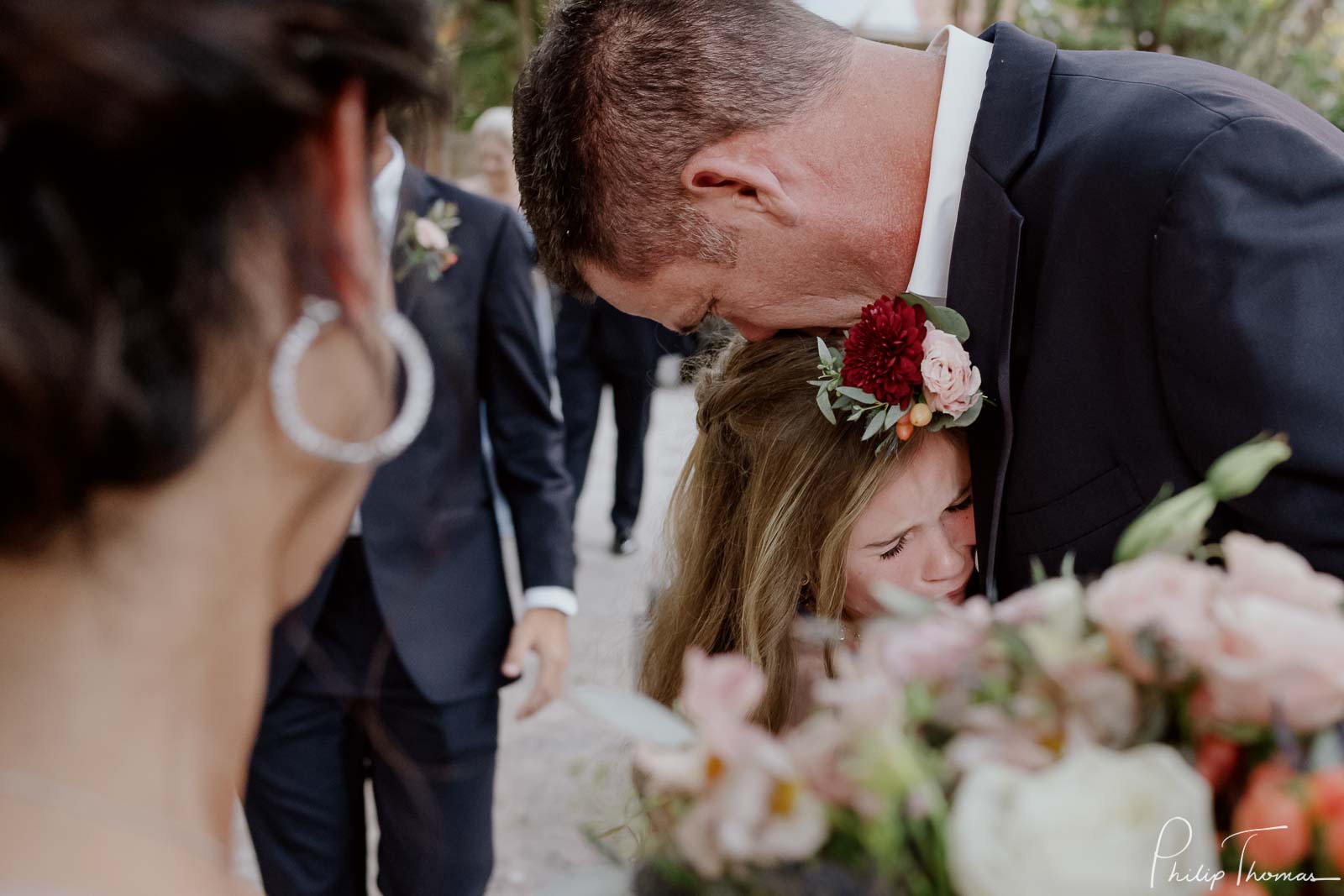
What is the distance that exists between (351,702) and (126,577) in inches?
74.5

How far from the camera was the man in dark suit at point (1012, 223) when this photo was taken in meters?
1.61

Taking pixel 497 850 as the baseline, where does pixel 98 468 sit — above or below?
above

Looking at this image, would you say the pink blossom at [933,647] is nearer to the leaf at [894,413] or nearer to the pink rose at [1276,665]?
the pink rose at [1276,665]

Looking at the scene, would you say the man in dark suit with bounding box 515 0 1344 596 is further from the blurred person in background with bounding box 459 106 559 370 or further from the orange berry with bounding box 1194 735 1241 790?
the blurred person in background with bounding box 459 106 559 370

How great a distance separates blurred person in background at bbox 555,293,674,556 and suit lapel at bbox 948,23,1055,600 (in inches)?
166

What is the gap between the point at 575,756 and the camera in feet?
14.6

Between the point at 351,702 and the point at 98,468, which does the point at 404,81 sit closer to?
the point at 98,468

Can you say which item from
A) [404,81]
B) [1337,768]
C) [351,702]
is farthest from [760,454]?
[1337,768]

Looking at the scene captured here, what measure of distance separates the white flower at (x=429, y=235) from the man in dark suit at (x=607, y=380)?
3.65 m

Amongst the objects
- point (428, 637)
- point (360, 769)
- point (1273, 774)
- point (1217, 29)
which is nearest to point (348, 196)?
point (1273, 774)

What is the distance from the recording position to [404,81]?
863 mm

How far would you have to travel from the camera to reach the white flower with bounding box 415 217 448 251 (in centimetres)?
243

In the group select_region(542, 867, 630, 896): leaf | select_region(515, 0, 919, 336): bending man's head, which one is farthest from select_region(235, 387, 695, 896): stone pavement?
select_region(542, 867, 630, 896): leaf

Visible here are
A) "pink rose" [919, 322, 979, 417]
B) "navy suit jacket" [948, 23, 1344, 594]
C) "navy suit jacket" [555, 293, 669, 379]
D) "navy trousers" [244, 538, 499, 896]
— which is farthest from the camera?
"navy suit jacket" [555, 293, 669, 379]
